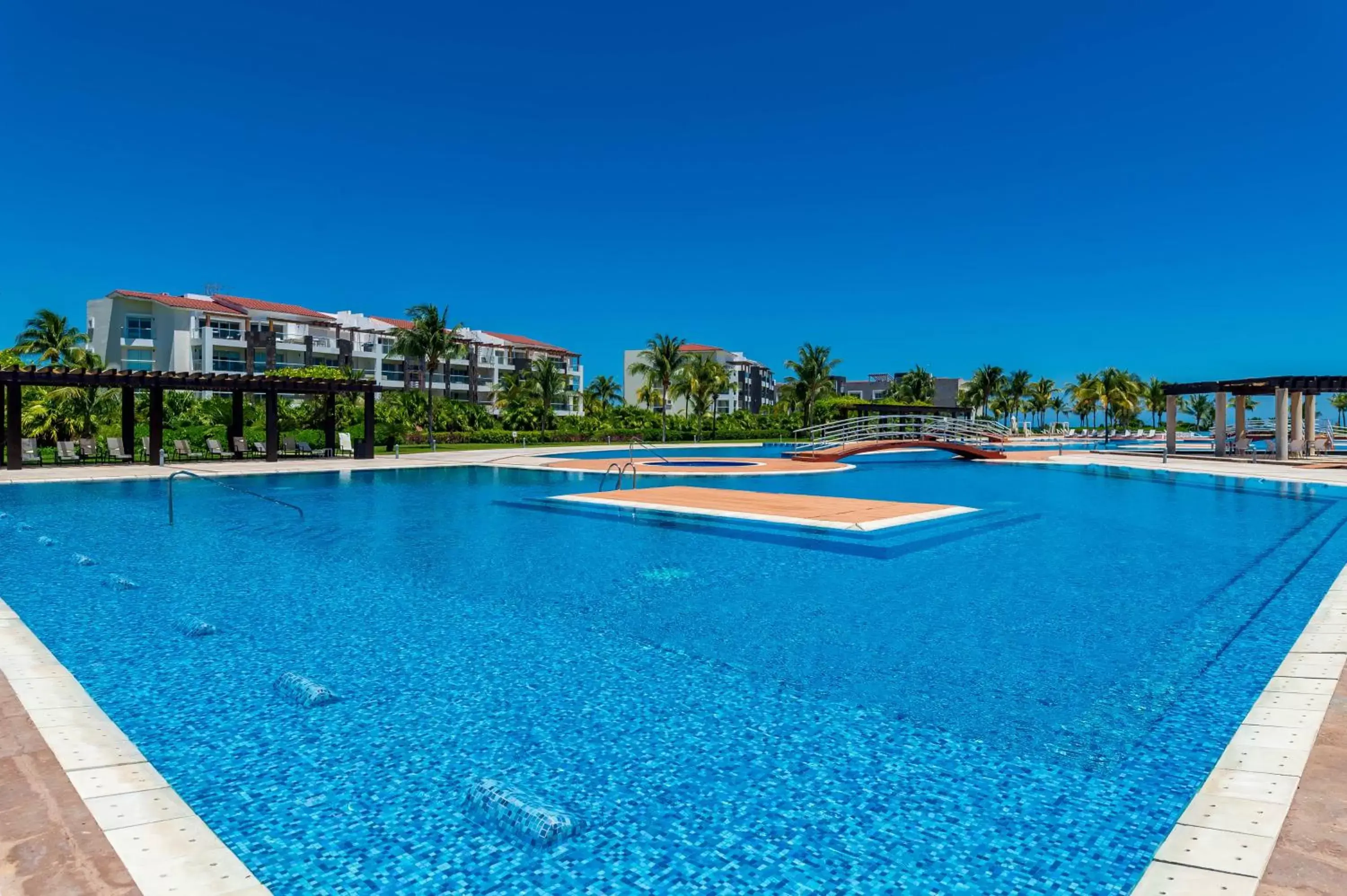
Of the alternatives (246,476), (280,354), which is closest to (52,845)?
(246,476)

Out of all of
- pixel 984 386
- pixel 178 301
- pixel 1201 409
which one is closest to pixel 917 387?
pixel 984 386

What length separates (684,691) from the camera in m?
6.21

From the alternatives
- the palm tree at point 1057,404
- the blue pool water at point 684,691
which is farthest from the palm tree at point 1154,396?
the blue pool water at point 684,691

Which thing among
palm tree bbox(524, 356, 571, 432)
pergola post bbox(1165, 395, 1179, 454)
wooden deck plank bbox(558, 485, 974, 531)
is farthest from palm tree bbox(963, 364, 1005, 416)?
wooden deck plank bbox(558, 485, 974, 531)

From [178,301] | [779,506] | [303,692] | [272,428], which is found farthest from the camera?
[178,301]

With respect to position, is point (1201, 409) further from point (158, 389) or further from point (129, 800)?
point (129, 800)

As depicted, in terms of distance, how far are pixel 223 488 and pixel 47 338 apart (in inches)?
1562

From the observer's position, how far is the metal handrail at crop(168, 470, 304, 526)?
1524 cm

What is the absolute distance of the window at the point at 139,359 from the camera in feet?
200

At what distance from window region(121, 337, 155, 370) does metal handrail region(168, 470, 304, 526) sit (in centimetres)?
4536

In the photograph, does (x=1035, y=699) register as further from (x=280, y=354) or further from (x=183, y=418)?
(x=280, y=354)

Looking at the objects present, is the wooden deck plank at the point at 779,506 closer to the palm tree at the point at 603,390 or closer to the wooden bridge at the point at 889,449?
the wooden bridge at the point at 889,449

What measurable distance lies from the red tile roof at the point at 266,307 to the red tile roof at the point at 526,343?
723 inches

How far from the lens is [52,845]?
328 cm
